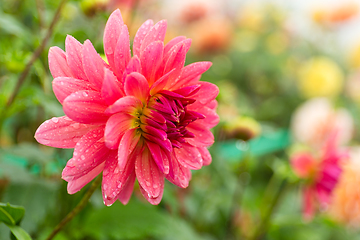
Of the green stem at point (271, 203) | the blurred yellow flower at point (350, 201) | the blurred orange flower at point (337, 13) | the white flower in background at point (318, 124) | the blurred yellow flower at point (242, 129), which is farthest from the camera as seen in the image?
the blurred orange flower at point (337, 13)

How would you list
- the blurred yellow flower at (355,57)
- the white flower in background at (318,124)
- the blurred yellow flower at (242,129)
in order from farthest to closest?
the blurred yellow flower at (355,57)
the white flower in background at (318,124)
the blurred yellow flower at (242,129)

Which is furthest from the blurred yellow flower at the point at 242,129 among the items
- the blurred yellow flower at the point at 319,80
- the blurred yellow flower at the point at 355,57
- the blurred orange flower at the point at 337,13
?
the blurred yellow flower at the point at 355,57

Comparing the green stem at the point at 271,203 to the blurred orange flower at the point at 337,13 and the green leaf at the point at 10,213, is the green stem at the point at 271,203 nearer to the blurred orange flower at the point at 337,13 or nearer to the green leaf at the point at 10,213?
the green leaf at the point at 10,213

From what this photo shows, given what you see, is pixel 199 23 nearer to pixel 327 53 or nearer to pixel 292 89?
pixel 292 89

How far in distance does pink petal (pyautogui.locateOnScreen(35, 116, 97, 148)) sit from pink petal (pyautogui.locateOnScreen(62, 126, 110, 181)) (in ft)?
0.06

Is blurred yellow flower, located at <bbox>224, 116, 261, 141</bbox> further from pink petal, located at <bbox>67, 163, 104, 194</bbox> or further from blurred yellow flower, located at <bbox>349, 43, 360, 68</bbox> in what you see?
blurred yellow flower, located at <bbox>349, 43, 360, 68</bbox>

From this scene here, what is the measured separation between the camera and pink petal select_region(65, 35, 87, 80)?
1.17ft

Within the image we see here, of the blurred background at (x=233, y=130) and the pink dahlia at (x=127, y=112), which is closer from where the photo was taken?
the pink dahlia at (x=127, y=112)

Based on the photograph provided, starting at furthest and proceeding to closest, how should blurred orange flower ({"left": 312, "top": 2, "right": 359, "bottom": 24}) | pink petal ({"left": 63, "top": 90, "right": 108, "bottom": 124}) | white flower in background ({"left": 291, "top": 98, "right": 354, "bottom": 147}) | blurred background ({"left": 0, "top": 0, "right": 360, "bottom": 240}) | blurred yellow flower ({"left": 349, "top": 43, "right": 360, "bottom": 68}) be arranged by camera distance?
blurred yellow flower ({"left": 349, "top": 43, "right": 360, "bottom": 68}), blurred orange flower ({"left": 312, "top": 2, "right": 359, "bottom": 24}), white flower in background ({"left": 291, "top": 98, "right": 354, "bottom": 147}), blurred background ({"left": 0, "top": 0, "right": 360, "bottom": 240}), pink petal ({"left": 63, "top": 90, "right": 108, "bottom": 124})

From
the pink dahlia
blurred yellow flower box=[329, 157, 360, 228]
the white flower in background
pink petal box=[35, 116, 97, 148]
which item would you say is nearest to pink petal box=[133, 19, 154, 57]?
the pink dahlia

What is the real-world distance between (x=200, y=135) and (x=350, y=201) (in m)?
0.85

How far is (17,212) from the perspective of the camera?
39 cm

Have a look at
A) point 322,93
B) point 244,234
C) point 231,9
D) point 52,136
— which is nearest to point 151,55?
point 52,136

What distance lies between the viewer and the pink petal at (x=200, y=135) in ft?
1.35
